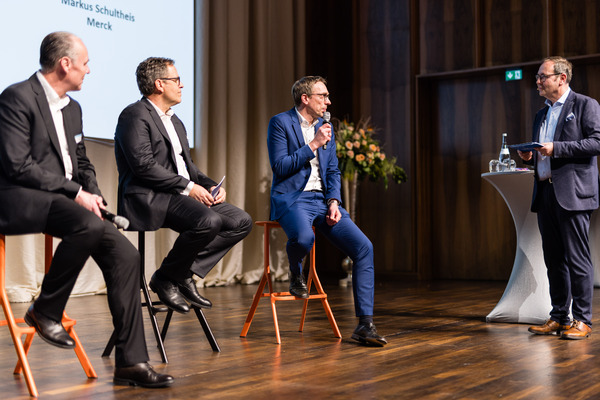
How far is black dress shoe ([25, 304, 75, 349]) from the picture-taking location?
242cm

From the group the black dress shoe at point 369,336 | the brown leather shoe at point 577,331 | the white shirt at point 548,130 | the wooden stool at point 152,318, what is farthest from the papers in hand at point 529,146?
the wooden stool at point 152,318

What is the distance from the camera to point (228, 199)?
703cm

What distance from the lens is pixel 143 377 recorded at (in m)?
2.50

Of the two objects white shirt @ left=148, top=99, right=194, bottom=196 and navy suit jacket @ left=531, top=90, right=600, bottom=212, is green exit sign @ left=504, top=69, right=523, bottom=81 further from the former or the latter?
white shirt @ left=148, top=99, right=194, bottom=196

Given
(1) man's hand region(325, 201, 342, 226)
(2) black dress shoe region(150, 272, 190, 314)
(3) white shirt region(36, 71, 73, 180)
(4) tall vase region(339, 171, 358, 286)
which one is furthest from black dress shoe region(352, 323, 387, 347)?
(4) tall vase region(339, 171, 358, 286)

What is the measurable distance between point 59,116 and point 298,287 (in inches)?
56.5

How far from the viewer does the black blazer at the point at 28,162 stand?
2408mm

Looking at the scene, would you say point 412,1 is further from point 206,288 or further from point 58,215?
point 58,215

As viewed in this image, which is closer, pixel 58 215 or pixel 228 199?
pixel 58 215

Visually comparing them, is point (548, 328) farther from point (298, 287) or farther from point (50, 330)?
point (50, 330)

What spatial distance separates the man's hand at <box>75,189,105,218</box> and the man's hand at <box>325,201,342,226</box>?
1.30m

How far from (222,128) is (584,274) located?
4.02m

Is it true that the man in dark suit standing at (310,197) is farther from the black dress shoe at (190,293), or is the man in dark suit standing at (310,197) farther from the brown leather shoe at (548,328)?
the brown leather shoe at (548,328)

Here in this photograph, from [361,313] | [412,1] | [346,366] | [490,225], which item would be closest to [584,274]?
[361,313]
